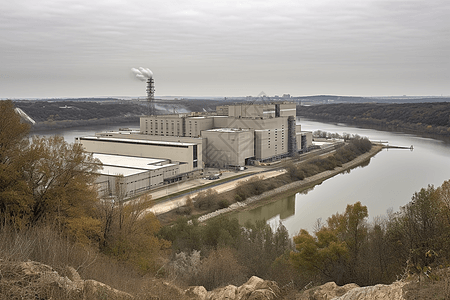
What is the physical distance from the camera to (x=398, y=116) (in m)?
48.1

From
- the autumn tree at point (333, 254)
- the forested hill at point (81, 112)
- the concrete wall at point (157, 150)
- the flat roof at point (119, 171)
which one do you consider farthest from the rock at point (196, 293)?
the forested hill at point (81, 112)

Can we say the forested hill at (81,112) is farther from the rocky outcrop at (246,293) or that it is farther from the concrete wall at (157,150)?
the rocky outcrop at (246,293)

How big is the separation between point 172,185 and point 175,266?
392 inches

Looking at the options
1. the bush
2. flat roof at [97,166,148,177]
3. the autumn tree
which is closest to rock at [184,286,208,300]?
the bush

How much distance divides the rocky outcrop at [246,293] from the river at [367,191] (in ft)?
22.9

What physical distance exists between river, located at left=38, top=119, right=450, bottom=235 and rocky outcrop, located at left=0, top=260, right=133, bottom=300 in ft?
27.2

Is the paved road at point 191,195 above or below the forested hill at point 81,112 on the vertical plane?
below

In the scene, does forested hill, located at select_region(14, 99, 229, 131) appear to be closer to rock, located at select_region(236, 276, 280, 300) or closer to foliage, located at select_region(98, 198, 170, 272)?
foliage, located at select_region(98, 198, 170, 272)

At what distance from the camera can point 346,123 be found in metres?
54.0

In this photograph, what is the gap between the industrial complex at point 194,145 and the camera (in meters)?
15.6

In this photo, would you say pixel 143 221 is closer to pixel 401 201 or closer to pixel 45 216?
pixel 45 216

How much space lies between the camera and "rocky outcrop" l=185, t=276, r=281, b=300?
3.50 meters

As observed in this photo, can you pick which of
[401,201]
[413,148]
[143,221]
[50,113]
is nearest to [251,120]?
[401,201]

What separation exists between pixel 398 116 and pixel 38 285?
51.5 m
